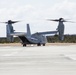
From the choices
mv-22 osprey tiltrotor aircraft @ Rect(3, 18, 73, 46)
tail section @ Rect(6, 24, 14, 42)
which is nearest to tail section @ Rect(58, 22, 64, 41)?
mv-22 osprey tiltrotor aircraft @ Rect(3, 18, 73, 46)

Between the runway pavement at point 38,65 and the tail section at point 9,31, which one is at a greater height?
the tail section at point 9,31

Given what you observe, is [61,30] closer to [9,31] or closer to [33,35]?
[33,35]

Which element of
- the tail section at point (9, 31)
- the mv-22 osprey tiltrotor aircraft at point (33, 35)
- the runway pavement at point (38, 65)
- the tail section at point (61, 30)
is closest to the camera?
the runway pavement at point (38, 65)

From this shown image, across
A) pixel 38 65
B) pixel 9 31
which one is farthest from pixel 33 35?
pixel 38 65

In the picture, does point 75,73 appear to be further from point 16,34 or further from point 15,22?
→ point 15,22

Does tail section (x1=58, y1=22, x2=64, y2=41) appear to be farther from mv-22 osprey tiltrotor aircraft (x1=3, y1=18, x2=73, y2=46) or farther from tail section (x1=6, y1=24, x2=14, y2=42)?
tail section (x1=6, y1=24, x2=14, y2=42)

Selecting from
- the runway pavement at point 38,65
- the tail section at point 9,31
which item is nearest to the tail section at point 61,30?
the tail section at point 9,31

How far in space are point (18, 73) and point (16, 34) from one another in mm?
64867

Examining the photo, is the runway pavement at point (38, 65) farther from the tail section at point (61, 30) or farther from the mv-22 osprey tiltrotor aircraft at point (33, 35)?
the tail section at point (61, 30)

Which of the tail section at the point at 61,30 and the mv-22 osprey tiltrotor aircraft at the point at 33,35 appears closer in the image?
the mv-22 osprey tiltrotor aircraft at the point at 33,35

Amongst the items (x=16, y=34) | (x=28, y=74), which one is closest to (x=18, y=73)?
(x=28, y=74)

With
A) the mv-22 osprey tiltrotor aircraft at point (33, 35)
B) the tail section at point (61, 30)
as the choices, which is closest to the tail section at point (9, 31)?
the mv-22 osprey tiltrotor aircraft at point (33, 35)

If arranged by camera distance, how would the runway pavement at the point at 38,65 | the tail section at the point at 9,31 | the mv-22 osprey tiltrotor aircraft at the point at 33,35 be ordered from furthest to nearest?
the tail section at the point at 9,31 < the mv-22 osprey tiltrotor aircraft at the point at 33,35 < the runway pavement at the point at 38,65

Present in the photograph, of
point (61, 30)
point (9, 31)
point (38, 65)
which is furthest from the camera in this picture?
point (9, 31)
